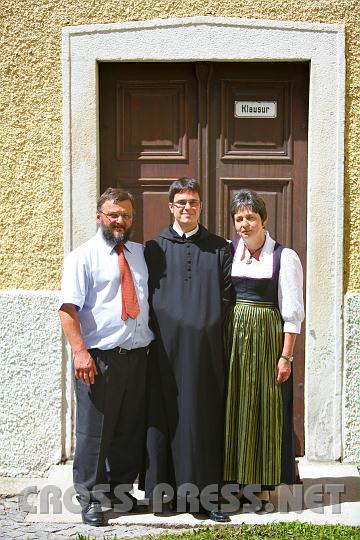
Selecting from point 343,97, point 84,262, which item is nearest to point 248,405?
point 84,262

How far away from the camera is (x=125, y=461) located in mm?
4590

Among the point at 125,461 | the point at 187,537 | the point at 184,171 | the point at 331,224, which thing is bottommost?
the point at 187,537

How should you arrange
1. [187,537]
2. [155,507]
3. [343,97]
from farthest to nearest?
1. [343,97]
2. [155,507]
3. [187,537]

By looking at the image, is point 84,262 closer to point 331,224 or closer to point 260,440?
point 260,440

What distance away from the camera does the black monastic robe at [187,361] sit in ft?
14.5

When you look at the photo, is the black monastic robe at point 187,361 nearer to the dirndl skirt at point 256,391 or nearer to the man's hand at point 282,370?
the dirndl skirt at point 256,391

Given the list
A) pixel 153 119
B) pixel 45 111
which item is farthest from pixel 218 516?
pixel 45 111

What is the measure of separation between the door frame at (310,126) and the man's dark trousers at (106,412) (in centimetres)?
121

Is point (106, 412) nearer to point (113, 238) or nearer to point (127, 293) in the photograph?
point (127, 293)

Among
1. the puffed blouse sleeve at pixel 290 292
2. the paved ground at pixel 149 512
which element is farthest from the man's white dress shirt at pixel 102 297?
the paved ground at pixel 149 512

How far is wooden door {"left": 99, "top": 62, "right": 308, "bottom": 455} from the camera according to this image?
550cm

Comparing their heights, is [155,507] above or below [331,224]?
below

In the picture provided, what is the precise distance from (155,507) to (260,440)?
2.32 feet

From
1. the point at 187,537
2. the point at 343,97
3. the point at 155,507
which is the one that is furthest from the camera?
the point at 343,97
